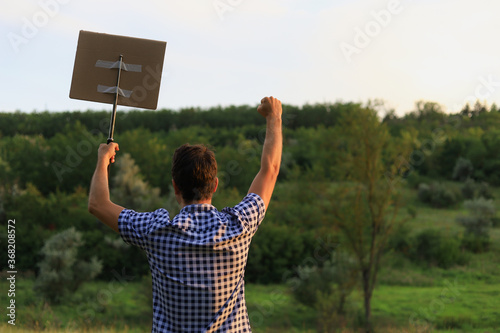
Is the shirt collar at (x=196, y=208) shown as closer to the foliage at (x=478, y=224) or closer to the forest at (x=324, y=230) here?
the forest at (x=324, y=230)

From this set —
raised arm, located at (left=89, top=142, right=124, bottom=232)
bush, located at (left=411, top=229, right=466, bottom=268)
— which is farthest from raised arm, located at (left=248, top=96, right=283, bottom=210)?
bush, located at (left=411, top=229, right=466, bottom=268)

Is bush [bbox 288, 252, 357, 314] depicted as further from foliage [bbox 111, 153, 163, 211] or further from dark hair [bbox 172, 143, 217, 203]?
dark hair [bbox 172, 143, 217, 203]

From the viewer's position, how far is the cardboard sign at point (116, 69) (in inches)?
96.9

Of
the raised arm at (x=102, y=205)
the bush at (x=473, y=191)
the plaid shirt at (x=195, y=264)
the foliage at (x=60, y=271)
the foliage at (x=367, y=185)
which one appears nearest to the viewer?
the plaid shirt at (x=195, y=264)

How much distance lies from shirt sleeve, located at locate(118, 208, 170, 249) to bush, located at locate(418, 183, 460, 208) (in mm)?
35812

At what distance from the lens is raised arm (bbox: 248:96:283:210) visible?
1.95 metres

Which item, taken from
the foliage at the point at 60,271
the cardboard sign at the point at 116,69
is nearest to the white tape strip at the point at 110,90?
the cardboard sign at the point at 116,69

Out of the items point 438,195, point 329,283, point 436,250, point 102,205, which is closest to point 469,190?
point 438,195

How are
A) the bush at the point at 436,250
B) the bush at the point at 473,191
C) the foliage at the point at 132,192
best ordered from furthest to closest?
the bush at the point at 473,191, the foliage at the point at 132,192, the bush at the point at 436,250

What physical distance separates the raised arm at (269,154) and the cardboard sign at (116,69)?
0.65 meters

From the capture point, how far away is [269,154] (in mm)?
1991

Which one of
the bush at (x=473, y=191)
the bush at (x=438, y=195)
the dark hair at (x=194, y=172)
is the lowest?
the bush at (x=438, y=195)

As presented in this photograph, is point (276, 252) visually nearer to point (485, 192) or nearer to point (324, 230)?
point (324, 230)

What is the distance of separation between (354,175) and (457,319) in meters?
Result: 6.89
